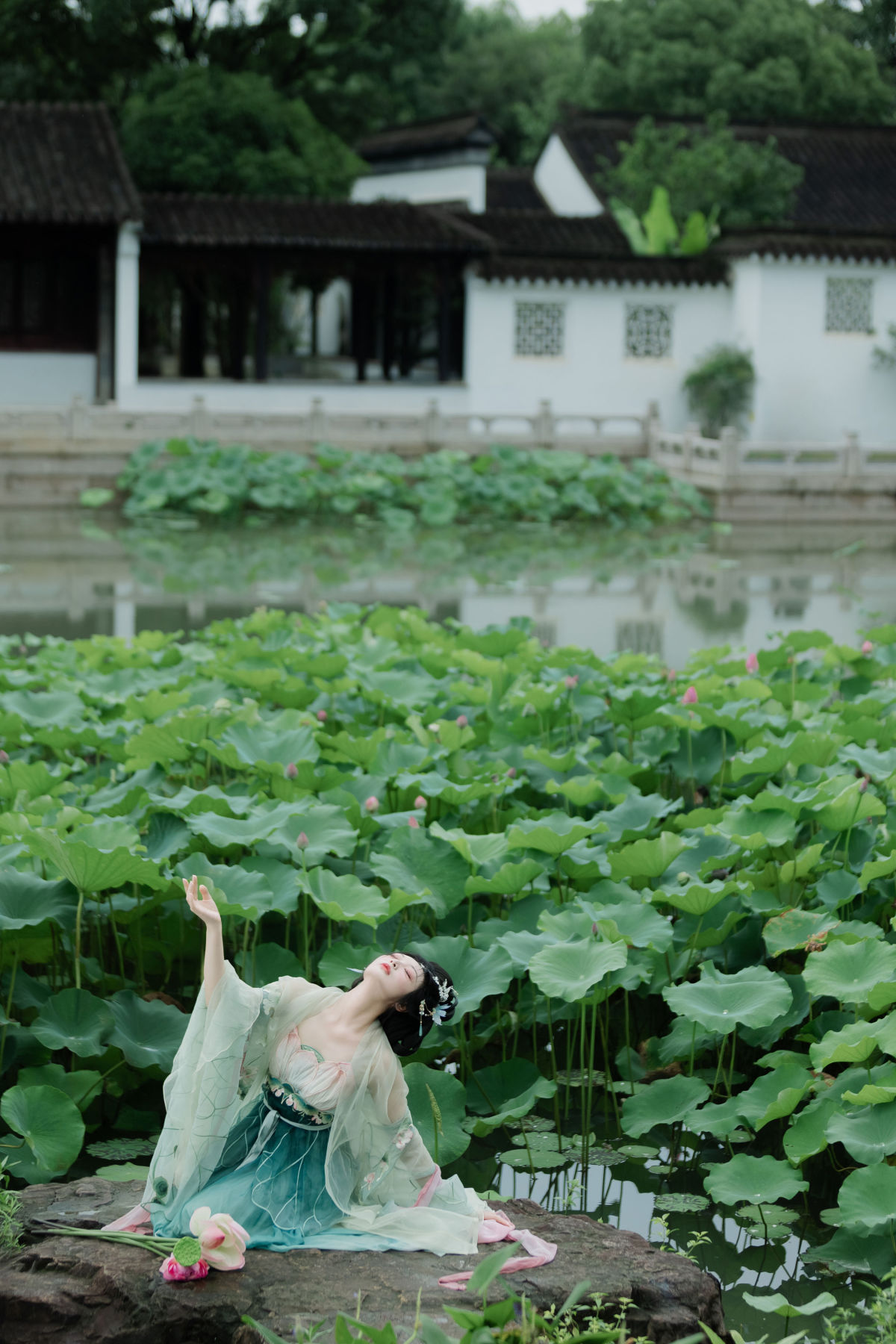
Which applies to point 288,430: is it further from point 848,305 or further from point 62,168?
point 848,305

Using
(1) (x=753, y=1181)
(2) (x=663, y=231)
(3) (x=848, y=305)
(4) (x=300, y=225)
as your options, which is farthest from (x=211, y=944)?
(3) (x=848, y=305)

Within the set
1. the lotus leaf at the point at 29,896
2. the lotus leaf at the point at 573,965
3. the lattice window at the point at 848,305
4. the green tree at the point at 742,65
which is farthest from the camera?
the green tree at the point at 742,65

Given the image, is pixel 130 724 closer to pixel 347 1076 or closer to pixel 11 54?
pixel 347 1076

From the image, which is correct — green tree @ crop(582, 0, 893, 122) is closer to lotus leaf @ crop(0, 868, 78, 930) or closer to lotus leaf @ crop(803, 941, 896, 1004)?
lotus leaf @ crop(803, 941, 896, 1004)

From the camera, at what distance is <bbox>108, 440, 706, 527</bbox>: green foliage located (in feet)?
54.3

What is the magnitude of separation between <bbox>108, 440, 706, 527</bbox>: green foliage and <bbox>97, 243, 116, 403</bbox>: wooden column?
2.80 metres

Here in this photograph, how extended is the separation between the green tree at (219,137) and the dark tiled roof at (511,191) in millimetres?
4802

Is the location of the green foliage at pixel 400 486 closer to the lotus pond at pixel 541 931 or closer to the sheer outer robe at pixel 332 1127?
the lotus pond at pixel 541 931

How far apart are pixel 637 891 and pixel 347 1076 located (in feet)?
5.19

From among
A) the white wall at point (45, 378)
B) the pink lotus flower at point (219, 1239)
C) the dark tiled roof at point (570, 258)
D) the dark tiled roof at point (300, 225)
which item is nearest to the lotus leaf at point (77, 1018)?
the pink lotus flower at point (219, 1239)

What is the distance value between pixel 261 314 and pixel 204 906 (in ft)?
58.9

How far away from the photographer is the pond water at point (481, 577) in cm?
1116

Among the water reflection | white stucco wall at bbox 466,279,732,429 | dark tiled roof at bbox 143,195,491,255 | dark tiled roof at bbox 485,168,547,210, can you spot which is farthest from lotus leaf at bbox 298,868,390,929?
dark tiled roof at bbox 485,168,547,210

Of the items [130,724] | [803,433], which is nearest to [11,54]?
[803,433]
